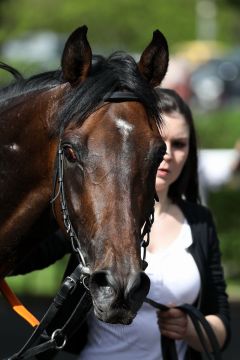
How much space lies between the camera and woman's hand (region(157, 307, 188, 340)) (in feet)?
12.6

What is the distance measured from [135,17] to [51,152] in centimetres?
2010

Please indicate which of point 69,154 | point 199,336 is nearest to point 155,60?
point 69,154

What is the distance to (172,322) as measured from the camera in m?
3.84

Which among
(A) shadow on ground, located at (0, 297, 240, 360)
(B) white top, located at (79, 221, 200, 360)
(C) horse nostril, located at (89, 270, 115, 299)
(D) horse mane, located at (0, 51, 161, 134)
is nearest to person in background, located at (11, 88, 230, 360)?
(B) white top, located at (79, 221, 200, 360)

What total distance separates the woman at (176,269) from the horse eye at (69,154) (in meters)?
0.62

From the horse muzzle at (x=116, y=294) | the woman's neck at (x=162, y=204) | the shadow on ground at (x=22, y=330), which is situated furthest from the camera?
the shadow on ground at (x=22, y=330)

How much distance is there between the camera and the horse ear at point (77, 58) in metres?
3.38

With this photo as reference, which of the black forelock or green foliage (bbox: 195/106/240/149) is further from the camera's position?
green foliage (bbox: 195/106/240/149)

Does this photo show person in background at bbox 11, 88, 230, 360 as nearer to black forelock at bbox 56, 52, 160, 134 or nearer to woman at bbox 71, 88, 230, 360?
woman at bbox 71, 88, 230, 360

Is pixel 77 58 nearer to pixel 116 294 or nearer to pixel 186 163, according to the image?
pixel 116 294

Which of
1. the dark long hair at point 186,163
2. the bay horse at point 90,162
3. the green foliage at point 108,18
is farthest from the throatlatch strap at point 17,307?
the green foliage at point 108,18

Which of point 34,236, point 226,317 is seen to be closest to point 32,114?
point 34,236

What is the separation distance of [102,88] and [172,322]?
1.08 meters

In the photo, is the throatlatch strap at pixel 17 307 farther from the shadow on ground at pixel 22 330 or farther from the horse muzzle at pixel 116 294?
the shadow on ground at pixel 22 330
